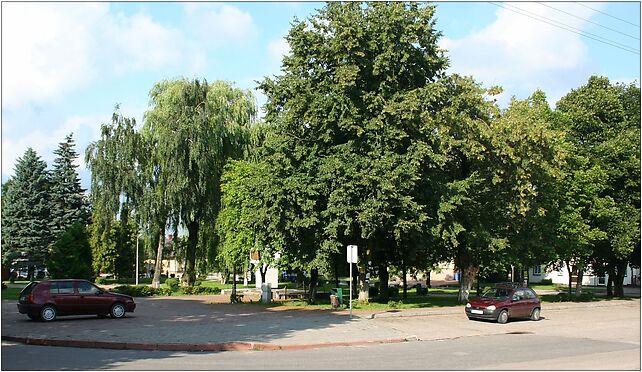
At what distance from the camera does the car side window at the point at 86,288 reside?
24.5 meters

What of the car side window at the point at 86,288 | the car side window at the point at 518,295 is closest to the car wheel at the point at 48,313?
the car side window at the point at 86,288

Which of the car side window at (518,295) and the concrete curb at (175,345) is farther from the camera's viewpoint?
the car side window at (518,295)

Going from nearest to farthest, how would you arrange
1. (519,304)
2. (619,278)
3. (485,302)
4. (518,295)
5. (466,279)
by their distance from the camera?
(485,302), (519,304), (518,295), (466,279), (619,278)

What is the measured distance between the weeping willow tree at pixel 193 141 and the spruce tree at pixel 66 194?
78.6ft

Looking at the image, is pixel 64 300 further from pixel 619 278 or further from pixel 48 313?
pixel 619 278

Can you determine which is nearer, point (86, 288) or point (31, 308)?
point (31, 308)

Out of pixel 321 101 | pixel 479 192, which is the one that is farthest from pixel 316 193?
pixel 479 192

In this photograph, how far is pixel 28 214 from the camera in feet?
209

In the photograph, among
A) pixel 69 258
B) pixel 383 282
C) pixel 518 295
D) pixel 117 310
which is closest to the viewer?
pixel 117 310

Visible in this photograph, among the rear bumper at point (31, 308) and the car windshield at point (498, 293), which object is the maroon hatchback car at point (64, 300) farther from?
the car windshield at point (498, 293)

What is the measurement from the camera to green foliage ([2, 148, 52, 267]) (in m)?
62.7

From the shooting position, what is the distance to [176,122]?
42.2m

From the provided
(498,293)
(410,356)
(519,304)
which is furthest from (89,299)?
(519,304)

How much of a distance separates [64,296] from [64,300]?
16 cm
